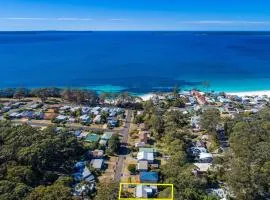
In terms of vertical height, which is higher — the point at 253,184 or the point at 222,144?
the point at 222,144

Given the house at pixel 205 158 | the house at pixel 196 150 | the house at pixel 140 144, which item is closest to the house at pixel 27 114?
the house at pixel 140 144

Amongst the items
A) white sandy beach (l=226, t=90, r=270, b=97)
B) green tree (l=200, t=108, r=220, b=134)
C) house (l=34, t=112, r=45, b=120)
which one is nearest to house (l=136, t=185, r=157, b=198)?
green tree (l=200, t=108, r=220, b=134)

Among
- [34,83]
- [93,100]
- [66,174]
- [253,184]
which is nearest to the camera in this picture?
[253,184]

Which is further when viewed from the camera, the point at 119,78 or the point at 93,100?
the point at 119,78

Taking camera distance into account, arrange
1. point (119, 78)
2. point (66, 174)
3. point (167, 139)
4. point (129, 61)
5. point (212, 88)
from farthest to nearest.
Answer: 1. point (129, 61)
2. point (119, 78)
3. point (212, 88)
4. point (167, 139)
5. point (66, 174)

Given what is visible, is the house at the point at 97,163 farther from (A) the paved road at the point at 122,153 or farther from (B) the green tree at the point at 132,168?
(B) the green tree at the point at 132,168

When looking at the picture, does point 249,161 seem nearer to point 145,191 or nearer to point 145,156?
point 145,191

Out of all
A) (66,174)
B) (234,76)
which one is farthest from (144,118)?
(234,76)

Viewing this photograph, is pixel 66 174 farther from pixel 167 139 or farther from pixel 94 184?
pixel 167 139
